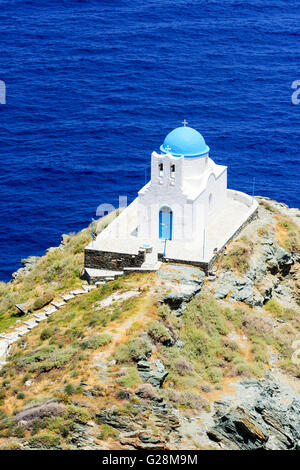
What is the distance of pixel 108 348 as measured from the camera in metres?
41.4

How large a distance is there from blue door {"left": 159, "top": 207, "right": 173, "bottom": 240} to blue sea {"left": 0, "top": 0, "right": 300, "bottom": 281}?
21652mm

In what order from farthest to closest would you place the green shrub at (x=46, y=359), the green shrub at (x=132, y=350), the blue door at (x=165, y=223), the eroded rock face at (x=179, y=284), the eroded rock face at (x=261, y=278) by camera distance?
the blue door at (x=165, y=223) < the eroded rock face at (x=261, y=278) < the eroded rock face at (x=179, y=284) < the green shrub at (x=46, y=359) < the green shrub at (x=132, y=350)

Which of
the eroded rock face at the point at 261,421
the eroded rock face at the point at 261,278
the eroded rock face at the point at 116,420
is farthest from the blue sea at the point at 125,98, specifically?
the eroded rock face at the point at 116,420

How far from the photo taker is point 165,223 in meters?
56.2

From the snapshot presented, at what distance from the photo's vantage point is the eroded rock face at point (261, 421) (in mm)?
37719

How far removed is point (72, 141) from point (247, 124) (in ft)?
69.7

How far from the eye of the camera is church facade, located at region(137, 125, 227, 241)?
180 feet

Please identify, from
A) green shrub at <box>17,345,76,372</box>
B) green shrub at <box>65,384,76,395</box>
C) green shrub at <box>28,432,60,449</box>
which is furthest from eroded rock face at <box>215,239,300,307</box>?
green shrub at <box>28,432,60,449</box>

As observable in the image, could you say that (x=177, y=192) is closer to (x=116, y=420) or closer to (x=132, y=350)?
(x=132, y=350)

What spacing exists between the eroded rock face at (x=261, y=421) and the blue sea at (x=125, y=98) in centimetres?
3530

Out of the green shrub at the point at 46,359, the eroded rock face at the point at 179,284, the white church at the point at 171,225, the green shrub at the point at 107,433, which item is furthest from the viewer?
the white church at the point at 171,225

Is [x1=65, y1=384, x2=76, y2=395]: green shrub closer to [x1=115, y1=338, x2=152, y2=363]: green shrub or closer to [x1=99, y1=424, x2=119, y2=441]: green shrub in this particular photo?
[x1=99, y1=424, x2=119, y2=441]: green shrub

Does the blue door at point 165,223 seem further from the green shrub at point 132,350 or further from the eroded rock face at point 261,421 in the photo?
the green shrub at point 132,350

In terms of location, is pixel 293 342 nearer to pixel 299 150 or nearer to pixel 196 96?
pixel 299 150
